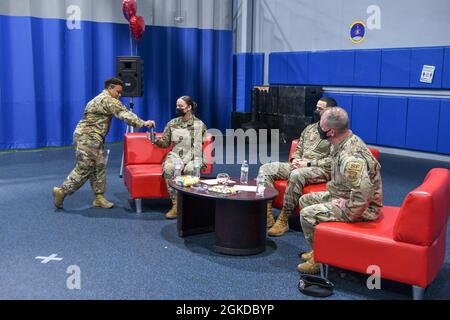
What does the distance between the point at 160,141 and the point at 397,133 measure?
4.19 meters

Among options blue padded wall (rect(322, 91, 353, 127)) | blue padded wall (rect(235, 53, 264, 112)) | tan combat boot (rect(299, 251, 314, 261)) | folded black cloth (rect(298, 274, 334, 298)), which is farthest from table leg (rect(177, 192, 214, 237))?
blue padded wall (rect(235, 53, 264, 112))

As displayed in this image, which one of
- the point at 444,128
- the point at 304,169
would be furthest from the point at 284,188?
the point at 444,128

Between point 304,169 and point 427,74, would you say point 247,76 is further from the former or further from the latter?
point 304,169

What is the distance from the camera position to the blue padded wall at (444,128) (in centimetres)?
698

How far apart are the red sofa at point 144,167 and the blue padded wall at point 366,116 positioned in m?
3.78

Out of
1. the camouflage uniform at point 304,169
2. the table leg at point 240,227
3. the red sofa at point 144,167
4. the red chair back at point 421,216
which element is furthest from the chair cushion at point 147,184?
the red chair back at point 421,216

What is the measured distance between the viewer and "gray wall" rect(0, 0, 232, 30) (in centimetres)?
766

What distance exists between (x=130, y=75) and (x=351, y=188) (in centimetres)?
422

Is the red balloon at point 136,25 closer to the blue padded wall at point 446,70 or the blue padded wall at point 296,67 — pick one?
the blue padded wall at point 296,67

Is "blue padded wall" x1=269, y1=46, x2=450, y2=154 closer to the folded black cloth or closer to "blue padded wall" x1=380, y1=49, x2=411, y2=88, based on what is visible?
"blue padded wall" x1=380, y1=49, x2=411, y2=88

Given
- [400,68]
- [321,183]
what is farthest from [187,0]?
[321,183]

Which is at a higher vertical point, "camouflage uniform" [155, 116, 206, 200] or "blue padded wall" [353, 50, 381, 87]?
"blue padded wall" [353, 50, 381, 87]

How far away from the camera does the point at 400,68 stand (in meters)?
7.46

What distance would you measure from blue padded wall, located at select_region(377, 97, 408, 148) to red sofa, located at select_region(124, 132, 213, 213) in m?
3.71
